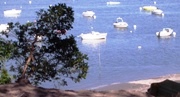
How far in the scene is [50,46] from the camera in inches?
298

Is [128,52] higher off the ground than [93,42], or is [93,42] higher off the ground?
[93,42]

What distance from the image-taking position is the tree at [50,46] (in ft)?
24.4

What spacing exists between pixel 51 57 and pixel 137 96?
3670 millimetres

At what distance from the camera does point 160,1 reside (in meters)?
84.4

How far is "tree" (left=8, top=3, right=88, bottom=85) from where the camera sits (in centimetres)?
743

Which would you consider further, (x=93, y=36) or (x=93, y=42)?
(x=93, y=42)

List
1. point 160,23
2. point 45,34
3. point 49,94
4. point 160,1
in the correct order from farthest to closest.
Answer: point 160,1
point 160,23
point 45,34
point 49,94

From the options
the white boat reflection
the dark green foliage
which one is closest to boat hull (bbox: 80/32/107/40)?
the white boat reflection

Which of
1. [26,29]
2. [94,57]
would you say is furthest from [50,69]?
[94,57]

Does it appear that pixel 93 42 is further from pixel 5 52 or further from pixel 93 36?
pixel 5 52

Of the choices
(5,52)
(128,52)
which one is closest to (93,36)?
(128,52)

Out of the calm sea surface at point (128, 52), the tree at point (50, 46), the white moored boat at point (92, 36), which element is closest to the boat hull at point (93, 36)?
the white moored boat at point (92, 36)

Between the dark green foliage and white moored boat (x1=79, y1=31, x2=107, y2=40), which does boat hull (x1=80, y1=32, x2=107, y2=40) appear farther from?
the dark green foliage

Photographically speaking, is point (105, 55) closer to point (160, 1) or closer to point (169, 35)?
point (169, 35)
